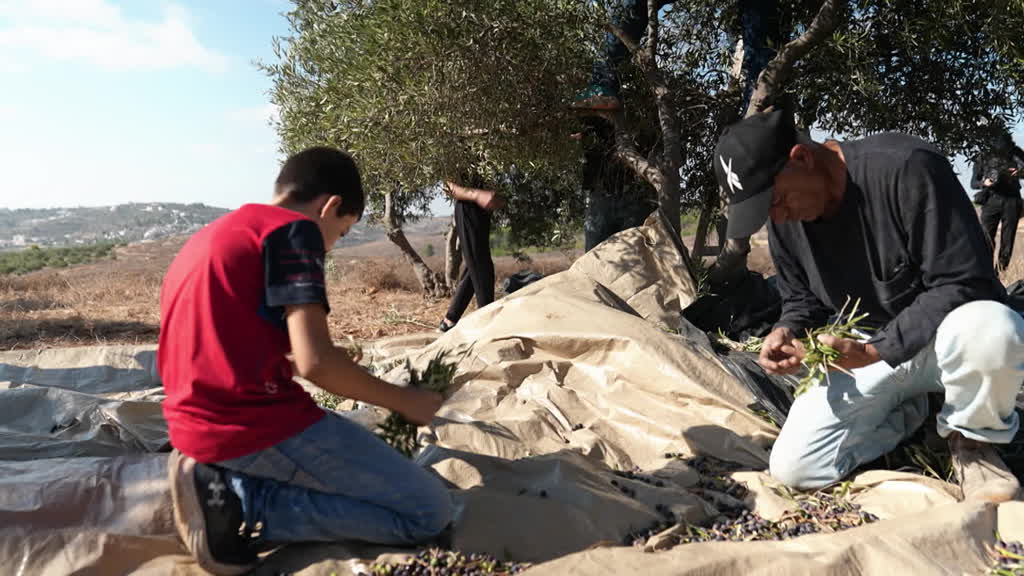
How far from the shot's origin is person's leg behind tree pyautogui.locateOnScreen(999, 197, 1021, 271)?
899 centimetres

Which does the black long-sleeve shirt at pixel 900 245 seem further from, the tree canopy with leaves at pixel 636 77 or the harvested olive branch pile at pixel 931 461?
the tree canopy with leaves at pixel 636 77

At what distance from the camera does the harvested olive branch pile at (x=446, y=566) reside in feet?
7.29

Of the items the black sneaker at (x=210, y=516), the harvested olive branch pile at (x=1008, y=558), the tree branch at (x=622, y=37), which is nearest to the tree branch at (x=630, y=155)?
the tree branch at (x=622, y=37)

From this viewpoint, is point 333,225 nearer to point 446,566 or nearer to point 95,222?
point 446,566

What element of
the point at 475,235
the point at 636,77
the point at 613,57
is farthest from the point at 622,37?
the point at 475,235

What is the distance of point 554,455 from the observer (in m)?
3.10

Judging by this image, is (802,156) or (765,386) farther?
(765,386)

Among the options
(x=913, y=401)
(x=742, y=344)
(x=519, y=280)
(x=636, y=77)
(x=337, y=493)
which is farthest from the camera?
(x=519, y=280)

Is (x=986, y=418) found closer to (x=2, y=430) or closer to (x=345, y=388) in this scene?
(x=345, y=388)

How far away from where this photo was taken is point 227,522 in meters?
2.26

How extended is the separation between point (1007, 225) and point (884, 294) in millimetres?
7952

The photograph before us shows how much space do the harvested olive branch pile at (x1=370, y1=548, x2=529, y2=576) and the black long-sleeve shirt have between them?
1.69m

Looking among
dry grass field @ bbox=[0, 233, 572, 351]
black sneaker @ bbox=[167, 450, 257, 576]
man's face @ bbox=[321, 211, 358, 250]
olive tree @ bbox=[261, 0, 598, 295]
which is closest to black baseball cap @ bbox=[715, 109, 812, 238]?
man's face @ bbox=[321, 211, 358, 250]

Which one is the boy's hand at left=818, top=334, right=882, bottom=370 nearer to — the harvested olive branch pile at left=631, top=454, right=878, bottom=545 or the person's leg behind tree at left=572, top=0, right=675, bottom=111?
the harvested olive branch pile at left=631, top=454, right=878, bottom=545
